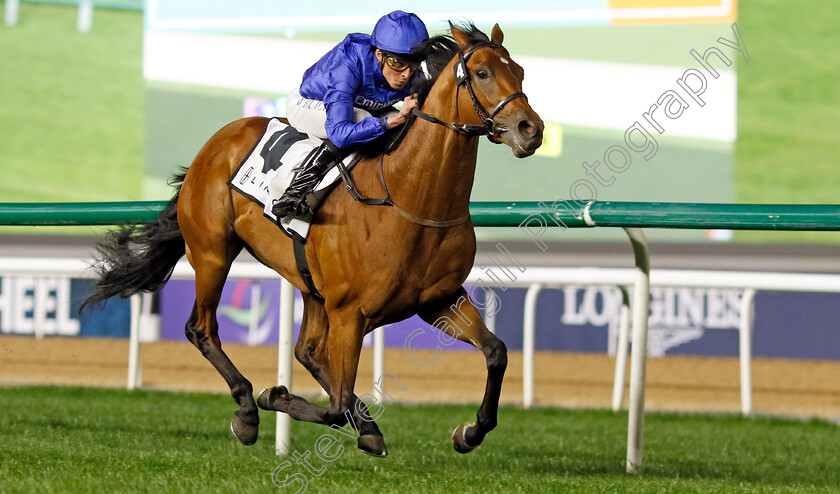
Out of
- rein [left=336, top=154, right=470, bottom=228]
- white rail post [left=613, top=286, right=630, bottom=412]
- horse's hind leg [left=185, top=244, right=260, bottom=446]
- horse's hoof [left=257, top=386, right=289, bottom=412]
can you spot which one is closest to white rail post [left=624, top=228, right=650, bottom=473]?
rein [left=336, top=154, right=470, bottom=228]

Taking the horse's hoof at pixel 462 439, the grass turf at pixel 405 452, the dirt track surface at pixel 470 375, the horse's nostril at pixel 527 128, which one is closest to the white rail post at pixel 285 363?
the grass turf at pixel 405 452

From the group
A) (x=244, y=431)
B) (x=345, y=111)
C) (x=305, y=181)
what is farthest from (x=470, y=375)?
(x=345, y=111)

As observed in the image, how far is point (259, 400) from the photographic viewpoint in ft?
11.4

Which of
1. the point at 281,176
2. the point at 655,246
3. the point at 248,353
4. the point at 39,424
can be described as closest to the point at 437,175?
the point at 281,176

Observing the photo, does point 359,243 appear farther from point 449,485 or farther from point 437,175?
point 449,485

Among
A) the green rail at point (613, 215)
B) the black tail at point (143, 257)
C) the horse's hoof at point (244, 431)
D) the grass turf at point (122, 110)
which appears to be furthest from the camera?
the grass turf at point (122, 110)

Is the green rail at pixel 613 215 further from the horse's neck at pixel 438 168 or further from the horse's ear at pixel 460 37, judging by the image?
the horse's ear at pixel 460 37

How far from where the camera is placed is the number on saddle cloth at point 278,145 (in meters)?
3.50

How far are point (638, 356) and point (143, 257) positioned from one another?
1913 mm

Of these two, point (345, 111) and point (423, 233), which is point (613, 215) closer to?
point (423, 233)

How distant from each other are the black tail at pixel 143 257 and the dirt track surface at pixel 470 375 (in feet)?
9.90

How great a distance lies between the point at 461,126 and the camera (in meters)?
2.93

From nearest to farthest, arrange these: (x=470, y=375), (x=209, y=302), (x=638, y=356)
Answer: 1. (x=638, y=356)
2. (x=209, y=302)
3. (x=470, y=375)

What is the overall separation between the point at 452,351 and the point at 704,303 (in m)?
2.31
